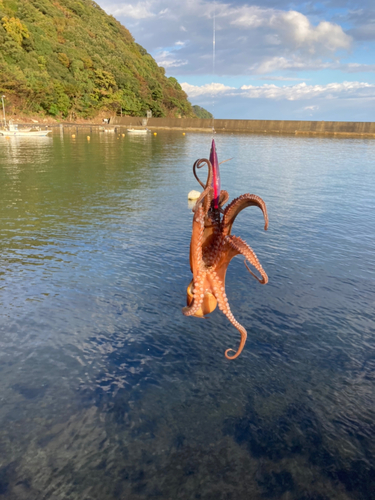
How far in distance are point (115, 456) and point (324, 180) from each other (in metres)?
28.3

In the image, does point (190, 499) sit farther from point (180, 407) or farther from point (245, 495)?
point (180, 407)

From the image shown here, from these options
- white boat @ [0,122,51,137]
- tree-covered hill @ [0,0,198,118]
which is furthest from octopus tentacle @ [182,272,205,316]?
tree-covered hill @ [0,0,198,118]

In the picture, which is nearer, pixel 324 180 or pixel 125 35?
pixel 324 180

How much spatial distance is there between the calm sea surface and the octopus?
2.69 meters

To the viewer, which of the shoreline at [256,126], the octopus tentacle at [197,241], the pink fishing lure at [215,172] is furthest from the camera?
the shoreline at [256,126]

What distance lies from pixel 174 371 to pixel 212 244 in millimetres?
4028

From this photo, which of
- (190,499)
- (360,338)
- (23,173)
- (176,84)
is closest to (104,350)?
(190,499)

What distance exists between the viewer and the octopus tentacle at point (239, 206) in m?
3.60

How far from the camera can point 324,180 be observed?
29344mm

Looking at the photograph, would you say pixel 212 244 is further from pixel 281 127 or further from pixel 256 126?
pixel 256 126

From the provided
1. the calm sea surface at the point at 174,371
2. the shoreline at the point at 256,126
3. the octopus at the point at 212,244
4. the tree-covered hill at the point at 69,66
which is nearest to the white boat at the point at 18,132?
the shoreline at the point at 256,126

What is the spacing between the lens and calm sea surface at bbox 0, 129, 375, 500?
17.5ft

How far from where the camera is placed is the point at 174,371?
7270 millimetres

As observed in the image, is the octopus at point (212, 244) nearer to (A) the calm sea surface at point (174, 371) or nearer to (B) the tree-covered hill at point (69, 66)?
(A) the calm sea surface at point (174, 371)
